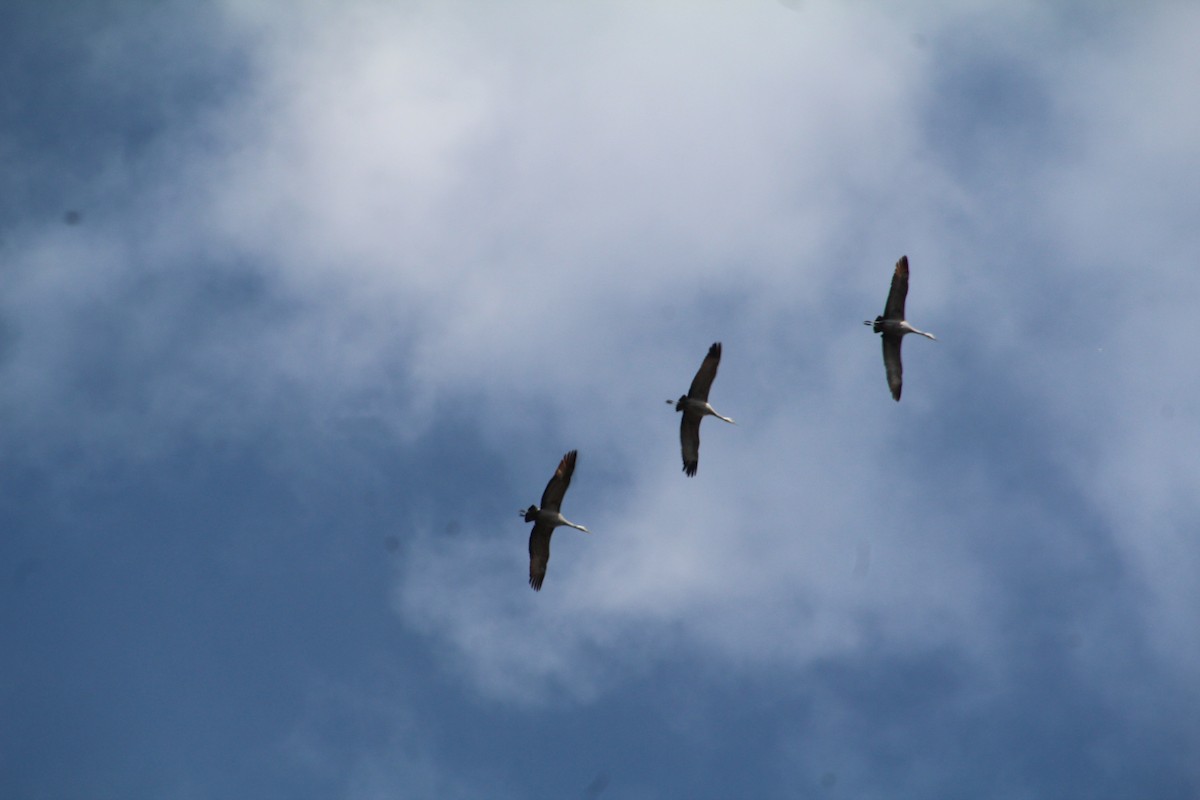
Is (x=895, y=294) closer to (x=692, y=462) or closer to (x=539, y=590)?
(x=692, y=462)

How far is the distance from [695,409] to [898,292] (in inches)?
375

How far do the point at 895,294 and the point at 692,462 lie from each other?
423 inches

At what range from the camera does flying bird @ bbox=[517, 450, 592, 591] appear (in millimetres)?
54312

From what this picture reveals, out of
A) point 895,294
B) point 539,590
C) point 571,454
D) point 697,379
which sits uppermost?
point 895,294

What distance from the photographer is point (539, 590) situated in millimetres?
55656

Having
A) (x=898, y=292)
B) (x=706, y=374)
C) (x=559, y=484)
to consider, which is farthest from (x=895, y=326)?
(x=559, y=484)

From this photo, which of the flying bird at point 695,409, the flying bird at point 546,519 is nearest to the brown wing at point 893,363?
the flying bird at point 695,409

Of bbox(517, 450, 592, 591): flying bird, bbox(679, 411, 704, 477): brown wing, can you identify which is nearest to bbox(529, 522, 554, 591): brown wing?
bbox(517, 450, 592, 591): flying bird

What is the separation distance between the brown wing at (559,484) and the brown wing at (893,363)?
14172 millimetres

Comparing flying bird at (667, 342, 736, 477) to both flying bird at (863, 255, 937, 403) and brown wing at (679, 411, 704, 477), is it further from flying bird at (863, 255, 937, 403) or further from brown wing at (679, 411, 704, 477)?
flying bird at (863, 255, 937, 403)

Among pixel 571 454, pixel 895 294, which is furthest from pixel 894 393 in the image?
pixel 571 454

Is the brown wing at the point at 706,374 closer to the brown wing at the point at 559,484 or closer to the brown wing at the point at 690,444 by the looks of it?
the brown wing at the point at 690,444

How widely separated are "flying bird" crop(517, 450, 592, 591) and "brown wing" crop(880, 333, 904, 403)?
46.5 ft

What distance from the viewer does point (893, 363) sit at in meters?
58.7
